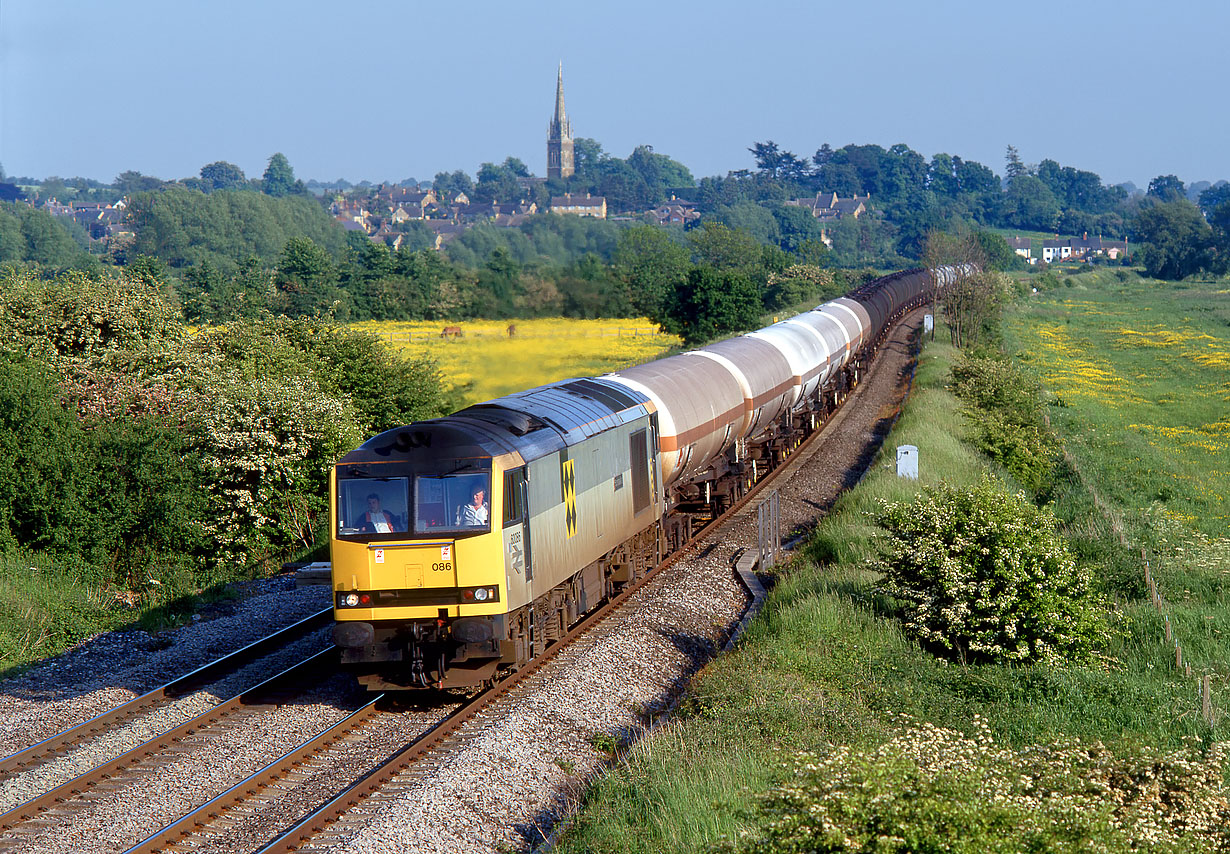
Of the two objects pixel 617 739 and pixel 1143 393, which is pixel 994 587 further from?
pixel 1143 393

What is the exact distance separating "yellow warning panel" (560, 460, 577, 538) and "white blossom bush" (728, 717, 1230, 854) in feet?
23.1

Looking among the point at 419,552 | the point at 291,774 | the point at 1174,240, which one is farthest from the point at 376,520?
the point at 1174,240

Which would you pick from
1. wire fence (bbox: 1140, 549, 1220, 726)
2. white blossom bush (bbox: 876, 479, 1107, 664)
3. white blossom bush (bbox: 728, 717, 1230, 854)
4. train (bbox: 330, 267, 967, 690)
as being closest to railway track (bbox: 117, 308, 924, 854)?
train (bbox: 330, 267, 967, 690)

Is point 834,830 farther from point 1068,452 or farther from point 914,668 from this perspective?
point 1068,452

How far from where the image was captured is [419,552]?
524 inches

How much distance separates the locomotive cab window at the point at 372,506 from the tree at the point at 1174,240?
145143 millimetres

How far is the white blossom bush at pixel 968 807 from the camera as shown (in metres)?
6.98

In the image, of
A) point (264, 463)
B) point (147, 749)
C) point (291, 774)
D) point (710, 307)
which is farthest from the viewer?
point (710, 307)

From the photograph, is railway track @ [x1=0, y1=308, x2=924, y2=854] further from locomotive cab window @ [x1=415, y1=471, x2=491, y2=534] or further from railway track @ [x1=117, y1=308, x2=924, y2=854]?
locomotive cab window @ [x1=415, y1=471, x2=491, y2=534]

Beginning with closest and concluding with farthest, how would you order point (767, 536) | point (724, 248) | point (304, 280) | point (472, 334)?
point (767, 536) < point (472, 334) < point (304, 280) < point (724, 248)

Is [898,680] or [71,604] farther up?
[898,680]

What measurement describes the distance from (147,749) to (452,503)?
425cm

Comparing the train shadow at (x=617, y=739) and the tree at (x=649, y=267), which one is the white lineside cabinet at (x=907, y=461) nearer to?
the train shadow at (x=617, y=739)

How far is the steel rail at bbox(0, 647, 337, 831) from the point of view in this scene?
11.0 meters
